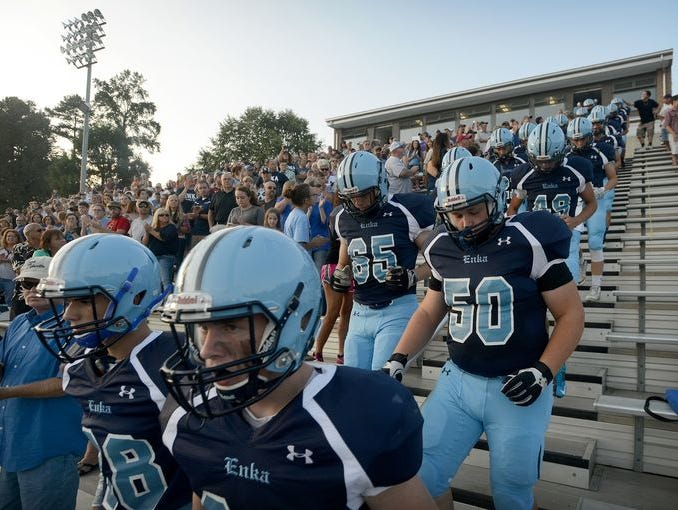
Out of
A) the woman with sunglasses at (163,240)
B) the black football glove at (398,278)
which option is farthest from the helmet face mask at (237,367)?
the woman with sunglasses at (163,240)

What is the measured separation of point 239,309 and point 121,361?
108 cm

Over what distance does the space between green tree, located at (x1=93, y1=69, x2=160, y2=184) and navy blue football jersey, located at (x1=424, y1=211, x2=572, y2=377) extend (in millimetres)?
56820

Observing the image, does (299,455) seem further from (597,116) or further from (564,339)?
(597,116)

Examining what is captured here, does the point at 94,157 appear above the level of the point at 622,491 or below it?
above

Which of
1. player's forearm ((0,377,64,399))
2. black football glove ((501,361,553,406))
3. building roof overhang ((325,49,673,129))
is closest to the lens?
black football glove ((501,361,553,406))

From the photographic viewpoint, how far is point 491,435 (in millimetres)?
2400

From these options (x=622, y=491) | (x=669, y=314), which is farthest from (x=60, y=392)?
(x=669, y=314)

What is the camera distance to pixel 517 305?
97.1 inches

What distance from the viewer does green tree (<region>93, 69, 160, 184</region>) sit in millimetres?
54094

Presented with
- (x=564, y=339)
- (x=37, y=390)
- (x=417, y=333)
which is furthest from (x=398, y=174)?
(x=37, y=390)

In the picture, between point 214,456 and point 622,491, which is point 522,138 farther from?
point 214,456

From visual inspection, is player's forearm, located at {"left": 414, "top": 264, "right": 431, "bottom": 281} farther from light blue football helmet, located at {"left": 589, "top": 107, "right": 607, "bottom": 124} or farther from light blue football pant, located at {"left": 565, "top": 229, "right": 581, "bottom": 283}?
light blue football helmet, located at {"left": 589, "top": 107, "right": 607, "bottom": 124}

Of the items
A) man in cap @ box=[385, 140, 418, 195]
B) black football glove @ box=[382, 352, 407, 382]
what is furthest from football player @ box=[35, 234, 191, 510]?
man in cap @ box=[385, 140, 418, 195]

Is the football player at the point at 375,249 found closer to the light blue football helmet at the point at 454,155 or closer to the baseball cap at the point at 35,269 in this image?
the baseball cap at the point at 35,269
